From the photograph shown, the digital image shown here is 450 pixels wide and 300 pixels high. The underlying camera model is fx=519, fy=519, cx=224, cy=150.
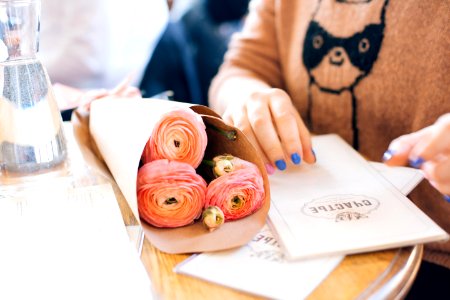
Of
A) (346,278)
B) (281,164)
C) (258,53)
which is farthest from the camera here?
(258,53)

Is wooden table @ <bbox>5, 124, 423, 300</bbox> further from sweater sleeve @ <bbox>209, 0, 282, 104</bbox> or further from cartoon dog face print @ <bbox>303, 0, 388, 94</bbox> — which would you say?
sweater sleeve @ <bbox>209, 0, 282, 104</bbox>

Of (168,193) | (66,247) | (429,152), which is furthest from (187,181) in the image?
(429,152)

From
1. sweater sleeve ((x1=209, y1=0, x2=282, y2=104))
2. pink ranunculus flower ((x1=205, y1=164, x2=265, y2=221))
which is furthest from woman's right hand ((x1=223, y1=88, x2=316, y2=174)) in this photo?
sweater sleeve ((x1=209, y1=0, x2=282, y2=104))

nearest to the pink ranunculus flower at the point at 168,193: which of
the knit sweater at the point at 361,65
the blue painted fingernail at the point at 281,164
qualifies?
the blue painted fingernail at the point at 281,164

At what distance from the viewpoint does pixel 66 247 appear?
19.1 inches

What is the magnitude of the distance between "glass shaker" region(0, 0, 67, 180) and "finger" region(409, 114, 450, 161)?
41 cm

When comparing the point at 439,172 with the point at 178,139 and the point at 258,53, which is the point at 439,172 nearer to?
the point at 178,139

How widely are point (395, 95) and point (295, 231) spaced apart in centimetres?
38

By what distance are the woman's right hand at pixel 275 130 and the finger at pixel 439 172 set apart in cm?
15

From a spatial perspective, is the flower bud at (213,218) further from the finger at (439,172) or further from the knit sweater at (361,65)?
the knit sweater at (361,65)

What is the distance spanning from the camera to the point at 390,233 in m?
0.48

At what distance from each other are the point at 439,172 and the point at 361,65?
34cm

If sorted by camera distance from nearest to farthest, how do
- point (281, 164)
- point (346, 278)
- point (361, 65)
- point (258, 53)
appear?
point (346, 278)
point (281, 164)
point (361, 65)
point (258, 53)

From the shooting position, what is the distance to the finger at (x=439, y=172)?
1.63ft
